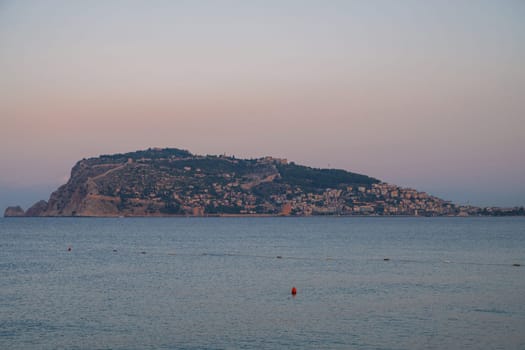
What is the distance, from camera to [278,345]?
29188 mm

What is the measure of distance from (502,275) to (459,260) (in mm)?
13929

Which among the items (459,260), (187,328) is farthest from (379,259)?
(187,328)

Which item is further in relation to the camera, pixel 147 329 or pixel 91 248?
pixel 91 248

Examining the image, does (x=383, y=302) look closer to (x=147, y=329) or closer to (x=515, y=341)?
(x=515, y=341)

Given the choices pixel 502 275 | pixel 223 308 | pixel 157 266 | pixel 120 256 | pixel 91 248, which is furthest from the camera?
pixel 91 248

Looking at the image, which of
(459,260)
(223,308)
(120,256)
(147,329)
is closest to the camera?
(147,329)

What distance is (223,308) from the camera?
124 ft

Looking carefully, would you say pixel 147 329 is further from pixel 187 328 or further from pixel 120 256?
pixel 120 256

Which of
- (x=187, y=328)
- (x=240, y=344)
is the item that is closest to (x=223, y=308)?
(x=187, y=328)

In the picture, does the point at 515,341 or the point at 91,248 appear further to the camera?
the point at 91,248

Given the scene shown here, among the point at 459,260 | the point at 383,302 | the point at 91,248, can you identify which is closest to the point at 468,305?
the point at 383,302

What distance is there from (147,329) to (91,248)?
59535 millimetres

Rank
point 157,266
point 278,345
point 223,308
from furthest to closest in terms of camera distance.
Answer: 1. point 157,266
2. point 223,308
3. point 278,345

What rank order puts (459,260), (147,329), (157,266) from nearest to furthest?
(147,329)
(157,266)
(459,260)
